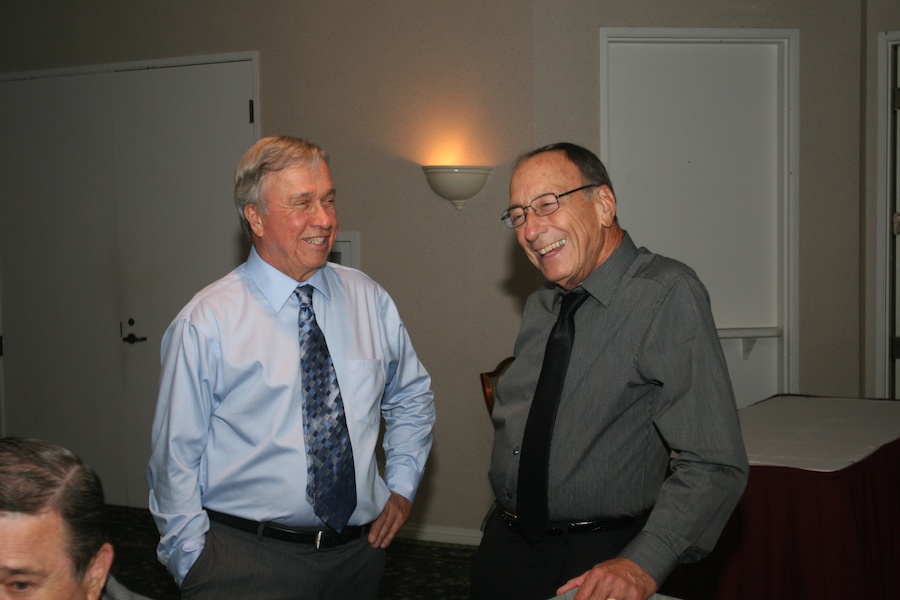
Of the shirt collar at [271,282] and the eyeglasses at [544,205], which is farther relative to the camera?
the shirt collar at [271,282]

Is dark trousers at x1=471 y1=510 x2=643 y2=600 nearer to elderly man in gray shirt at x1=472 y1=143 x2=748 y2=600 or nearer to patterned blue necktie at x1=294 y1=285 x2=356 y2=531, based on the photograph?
elderly man in gray shirt at x1=472 y1=143 x2=748 y2=600

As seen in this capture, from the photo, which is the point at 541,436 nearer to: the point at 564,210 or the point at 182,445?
the point at 564,210

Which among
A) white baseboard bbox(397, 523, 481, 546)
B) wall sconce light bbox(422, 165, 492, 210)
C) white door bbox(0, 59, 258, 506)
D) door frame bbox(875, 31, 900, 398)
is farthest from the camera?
white door bbox(0, 59, 258, 506)

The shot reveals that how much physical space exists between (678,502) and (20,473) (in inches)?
42.2

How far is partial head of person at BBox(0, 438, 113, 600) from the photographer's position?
3.87 ft

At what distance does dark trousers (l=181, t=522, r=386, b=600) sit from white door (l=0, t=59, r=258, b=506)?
3013mm

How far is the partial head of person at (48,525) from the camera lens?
3.87 feet

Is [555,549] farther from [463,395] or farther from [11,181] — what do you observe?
[11,181]

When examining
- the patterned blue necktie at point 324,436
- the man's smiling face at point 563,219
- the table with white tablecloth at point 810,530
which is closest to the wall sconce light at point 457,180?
the table with white tablecloth at point 810,530

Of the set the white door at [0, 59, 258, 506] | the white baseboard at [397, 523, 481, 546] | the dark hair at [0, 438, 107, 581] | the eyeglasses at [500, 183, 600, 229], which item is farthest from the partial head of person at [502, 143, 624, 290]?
the white door at [0, 59, 258, 506]

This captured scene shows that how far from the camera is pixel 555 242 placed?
5.98 feet

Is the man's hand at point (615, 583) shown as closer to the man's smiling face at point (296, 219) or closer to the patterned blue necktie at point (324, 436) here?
the patterned blue necktie at point (324, 436)

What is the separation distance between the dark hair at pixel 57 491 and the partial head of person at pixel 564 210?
3.22ft

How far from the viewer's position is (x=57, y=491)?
1.22 meters
